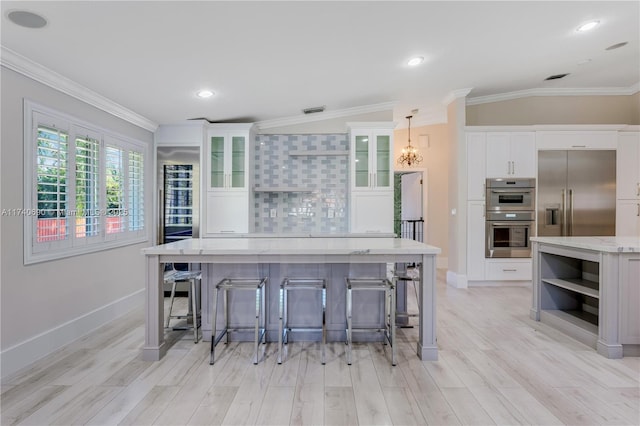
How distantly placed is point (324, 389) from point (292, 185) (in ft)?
11.0

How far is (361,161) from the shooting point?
181 inches

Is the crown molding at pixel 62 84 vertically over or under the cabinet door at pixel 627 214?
over

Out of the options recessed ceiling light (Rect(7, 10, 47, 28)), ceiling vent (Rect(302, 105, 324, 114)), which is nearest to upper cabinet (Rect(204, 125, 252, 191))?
ceiling vent (Rect(302, 105, 324, 114))

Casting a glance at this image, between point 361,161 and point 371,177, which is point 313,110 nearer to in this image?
point 361,161

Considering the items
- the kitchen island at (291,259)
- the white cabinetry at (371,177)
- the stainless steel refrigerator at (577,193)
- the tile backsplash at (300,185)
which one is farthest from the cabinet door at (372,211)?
the stainless steel refrigerator at (577,193)

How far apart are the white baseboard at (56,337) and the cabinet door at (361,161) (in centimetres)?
328

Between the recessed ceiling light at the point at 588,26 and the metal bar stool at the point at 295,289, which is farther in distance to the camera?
the recessed ceiling light at the point at 588,26

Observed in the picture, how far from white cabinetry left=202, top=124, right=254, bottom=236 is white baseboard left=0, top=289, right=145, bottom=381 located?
4.72ft

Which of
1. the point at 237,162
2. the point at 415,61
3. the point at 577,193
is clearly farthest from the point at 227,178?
the point at 577,193

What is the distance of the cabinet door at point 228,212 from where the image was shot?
440 cm

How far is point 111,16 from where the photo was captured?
1938mm

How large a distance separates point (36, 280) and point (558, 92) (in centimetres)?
709

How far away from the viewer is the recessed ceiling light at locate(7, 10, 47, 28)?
181 cm

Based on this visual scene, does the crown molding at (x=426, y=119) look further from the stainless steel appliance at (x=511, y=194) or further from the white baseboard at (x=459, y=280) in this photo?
the white baseboard at (x=459, y=280)
